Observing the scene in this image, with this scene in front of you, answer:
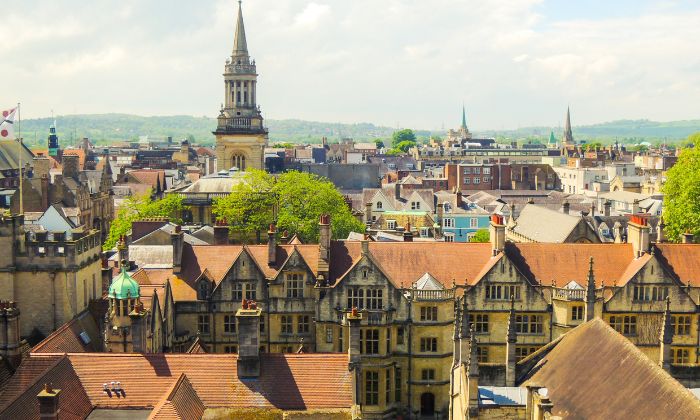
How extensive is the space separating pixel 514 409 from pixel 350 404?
666 centimetres

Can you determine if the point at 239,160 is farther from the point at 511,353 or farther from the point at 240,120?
the point at 511,353

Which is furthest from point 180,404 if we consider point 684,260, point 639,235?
point 684,260

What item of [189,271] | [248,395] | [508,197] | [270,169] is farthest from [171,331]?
[270,169]

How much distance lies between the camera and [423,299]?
52.4 metres

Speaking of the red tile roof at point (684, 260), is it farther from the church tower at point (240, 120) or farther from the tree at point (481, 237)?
the church tower at point (240, 120)

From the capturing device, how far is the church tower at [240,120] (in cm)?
12200

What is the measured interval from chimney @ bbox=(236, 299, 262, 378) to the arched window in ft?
292

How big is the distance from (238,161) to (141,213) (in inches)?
1436

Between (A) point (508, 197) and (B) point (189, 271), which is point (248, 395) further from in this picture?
(A) point (508, 197)

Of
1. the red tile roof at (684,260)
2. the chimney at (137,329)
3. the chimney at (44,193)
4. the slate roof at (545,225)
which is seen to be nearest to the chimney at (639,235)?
the red tile roof at (684,260)

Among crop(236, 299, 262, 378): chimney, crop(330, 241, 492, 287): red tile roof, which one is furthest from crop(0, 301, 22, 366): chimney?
crop(330, 241, 492, 287): red tile roof

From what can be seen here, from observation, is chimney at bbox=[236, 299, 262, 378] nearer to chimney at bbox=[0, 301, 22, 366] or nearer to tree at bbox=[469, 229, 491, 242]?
chimney at bbox=[0, 301, 22, 366]

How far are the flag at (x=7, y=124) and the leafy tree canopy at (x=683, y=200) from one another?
58099 millimetres

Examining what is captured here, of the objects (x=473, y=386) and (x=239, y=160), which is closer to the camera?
(x=473, y=386)
